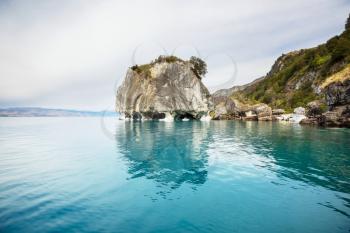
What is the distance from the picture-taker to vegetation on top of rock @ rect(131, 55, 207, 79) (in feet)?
377

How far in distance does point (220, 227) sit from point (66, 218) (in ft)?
21.8

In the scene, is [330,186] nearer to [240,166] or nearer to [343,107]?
[240,166]

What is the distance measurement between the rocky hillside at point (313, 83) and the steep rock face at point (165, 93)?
21.9 meters

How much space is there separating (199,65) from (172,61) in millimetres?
23148

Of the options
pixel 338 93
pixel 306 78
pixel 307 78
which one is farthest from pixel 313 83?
pixel 338 93

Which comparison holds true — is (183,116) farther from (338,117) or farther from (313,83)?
(338,117)

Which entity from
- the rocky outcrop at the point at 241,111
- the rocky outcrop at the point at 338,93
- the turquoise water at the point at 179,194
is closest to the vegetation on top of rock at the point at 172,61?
the rocky outcrop at the point at 241,111

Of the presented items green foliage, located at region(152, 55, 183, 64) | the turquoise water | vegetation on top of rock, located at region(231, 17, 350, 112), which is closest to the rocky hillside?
vegetation on top of rock, located at region(231, 17, 350, 112)

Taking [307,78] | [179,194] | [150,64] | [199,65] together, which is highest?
[199,65]

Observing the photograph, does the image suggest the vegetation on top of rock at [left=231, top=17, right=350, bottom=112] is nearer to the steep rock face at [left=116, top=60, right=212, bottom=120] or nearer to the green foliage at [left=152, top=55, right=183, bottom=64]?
the steep rock face at [left=116, top=60, right=212, bottom=120]

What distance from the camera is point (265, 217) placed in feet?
34.1

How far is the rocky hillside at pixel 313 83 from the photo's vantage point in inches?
2189

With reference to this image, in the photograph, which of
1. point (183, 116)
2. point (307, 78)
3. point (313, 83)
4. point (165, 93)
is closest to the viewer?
point (165, 93)

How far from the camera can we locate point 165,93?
107062 millimetres
